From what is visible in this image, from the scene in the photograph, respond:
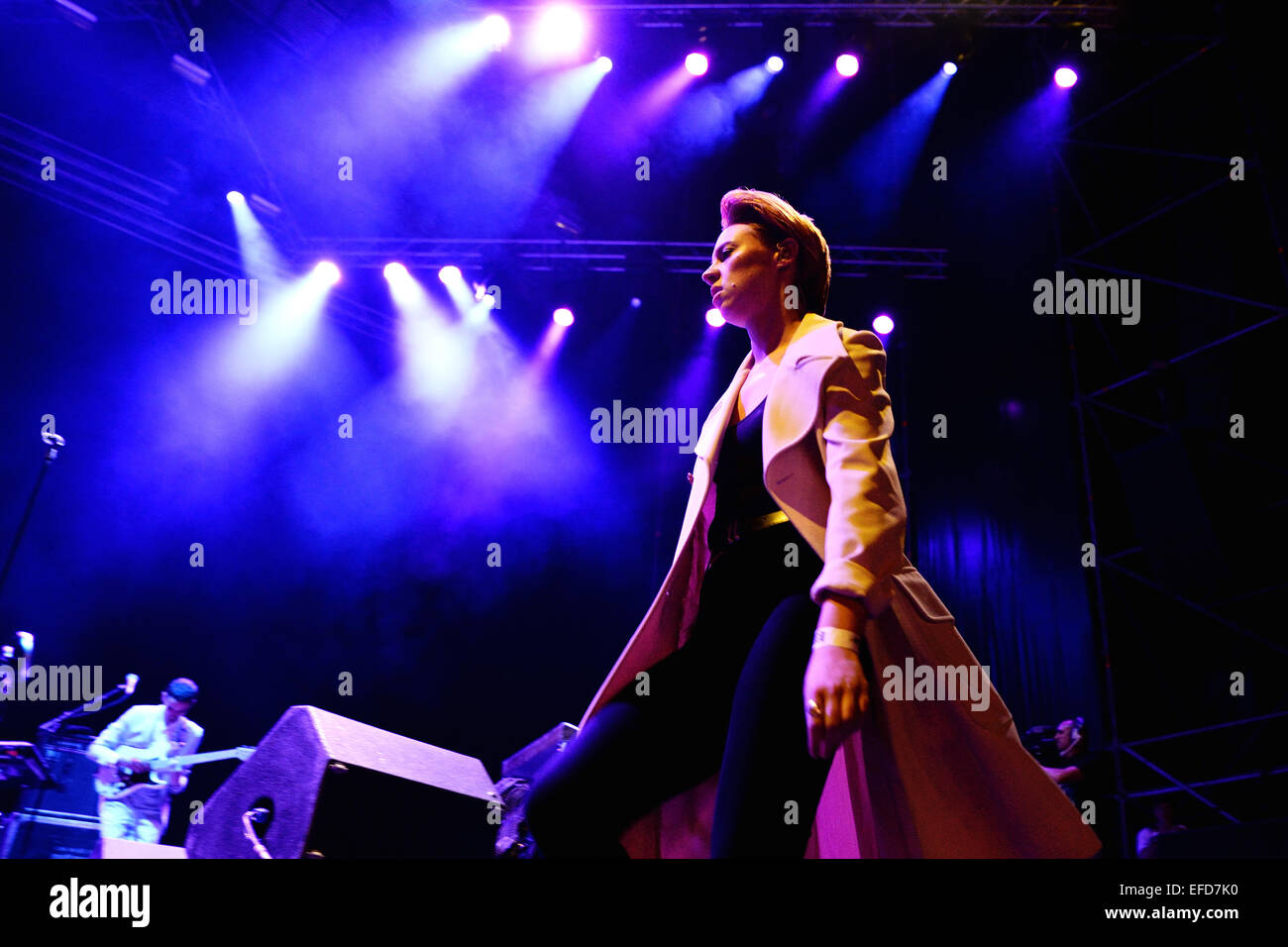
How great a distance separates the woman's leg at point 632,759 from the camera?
1590mm

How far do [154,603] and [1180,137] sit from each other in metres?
9.86

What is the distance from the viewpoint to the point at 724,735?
1708mm

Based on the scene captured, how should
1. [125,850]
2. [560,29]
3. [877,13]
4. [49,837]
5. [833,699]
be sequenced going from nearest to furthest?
[833,699]
[125,850]
[49,837]
[877,13]
[560,29]

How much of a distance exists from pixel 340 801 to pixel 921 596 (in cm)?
145

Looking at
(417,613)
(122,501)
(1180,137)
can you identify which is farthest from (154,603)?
(1180,137)

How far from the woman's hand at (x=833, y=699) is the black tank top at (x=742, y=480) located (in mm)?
375

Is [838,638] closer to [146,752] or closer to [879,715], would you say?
[879,715]

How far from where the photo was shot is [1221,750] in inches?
260

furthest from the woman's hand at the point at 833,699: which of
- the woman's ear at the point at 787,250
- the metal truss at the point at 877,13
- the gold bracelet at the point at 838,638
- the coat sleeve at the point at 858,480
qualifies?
the metal truss at the point at 877,13

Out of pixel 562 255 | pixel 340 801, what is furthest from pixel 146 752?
pixel 562 255

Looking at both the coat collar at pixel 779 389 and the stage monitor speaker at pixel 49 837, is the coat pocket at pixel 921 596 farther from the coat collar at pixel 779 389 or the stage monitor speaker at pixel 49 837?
the stage monitor speaker at pixel 49 837

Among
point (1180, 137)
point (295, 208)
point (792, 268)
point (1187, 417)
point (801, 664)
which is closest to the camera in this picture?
point (801, 664)

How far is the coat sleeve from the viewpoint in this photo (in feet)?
5.12
